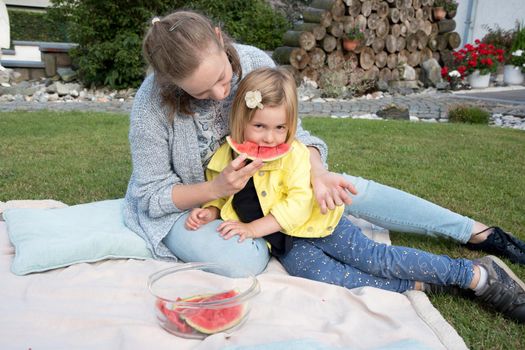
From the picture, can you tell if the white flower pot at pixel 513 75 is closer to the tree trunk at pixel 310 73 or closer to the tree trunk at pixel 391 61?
the tree trunk at pixel 391 61

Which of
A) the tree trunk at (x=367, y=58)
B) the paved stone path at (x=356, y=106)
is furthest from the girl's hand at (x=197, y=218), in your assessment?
the tree trunk at (x=367, y=58)

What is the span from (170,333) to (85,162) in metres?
3.12

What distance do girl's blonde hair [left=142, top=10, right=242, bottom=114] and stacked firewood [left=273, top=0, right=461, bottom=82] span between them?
297 inches

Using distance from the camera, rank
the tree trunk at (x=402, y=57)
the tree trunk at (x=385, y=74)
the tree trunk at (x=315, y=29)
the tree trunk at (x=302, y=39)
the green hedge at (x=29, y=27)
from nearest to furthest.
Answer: the tree trunk at (x=302, y=39) < the tree trunk at (x=315, y=29) < the tree trunk at (x=385, y=74) < the tree trunk at (x=402, y=57) < the green hedge at (x=29, y=27)

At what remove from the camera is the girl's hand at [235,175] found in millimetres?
2193

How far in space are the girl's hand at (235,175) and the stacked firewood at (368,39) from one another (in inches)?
303

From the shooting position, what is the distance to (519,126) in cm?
711

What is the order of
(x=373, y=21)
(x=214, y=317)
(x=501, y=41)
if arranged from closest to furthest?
1. (x=214, y=317)
2. (x=373, y=21)
3. (x=501, y=41)

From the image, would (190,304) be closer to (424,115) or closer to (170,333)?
(170,333)

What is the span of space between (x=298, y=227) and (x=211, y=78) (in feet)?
2.65

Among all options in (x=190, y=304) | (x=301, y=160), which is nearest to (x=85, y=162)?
(x=301, y=160)

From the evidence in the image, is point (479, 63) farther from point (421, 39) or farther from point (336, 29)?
point (336, 29)

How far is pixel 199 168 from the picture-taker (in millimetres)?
2609

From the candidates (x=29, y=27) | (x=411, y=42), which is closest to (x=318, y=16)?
(x=411, y=42)
